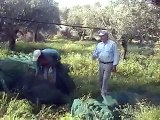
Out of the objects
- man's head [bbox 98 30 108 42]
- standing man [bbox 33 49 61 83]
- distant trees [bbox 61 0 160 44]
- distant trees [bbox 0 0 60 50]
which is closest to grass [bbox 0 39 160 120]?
standing man [bbox 33 49 61 83]

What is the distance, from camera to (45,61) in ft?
35.1

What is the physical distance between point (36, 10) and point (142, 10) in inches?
592

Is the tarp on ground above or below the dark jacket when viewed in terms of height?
below

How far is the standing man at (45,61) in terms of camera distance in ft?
35.0

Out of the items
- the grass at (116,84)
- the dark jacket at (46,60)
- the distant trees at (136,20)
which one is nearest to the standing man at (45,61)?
the dark jacket at (46,60)

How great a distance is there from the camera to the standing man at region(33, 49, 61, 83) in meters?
10.7

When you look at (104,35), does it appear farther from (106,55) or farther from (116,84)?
(116,84)

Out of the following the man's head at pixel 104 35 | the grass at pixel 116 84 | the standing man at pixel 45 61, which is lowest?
the grass at pixel 116 84

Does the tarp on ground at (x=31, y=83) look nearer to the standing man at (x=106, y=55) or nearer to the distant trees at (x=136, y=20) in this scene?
the standing man at (x=106, y=55)

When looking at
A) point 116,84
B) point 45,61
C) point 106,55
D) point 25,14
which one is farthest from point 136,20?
point 25,14

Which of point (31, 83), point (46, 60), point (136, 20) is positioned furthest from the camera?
point (136, 20)

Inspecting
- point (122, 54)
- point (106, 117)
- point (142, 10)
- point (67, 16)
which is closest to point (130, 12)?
point (142, 10)

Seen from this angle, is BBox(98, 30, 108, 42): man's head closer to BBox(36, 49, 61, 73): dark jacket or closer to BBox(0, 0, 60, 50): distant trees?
BBox(36, 49, 61, 73): dark jacket

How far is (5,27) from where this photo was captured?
2781 cm
